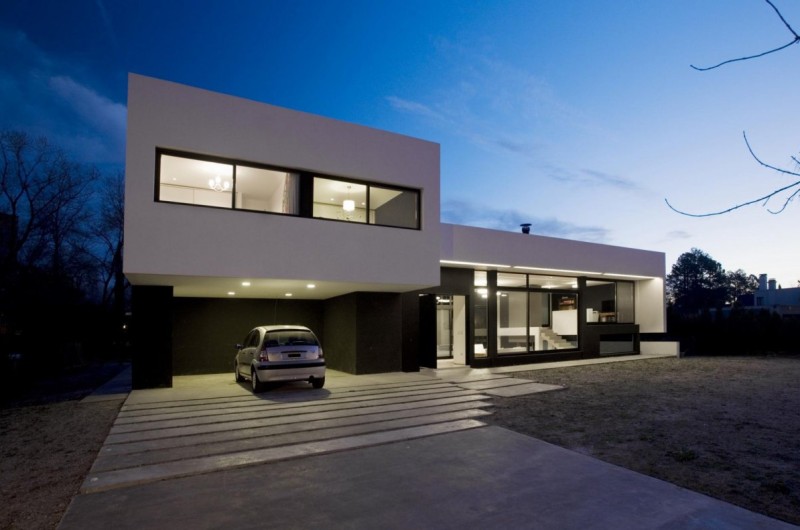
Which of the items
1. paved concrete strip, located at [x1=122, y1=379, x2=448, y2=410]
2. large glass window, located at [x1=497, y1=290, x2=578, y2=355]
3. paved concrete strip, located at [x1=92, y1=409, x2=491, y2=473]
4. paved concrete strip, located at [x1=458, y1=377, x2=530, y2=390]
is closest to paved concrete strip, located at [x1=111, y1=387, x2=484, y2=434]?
paved concrete strip, located at [x1=122, y1=379, x2=448, y2=410]

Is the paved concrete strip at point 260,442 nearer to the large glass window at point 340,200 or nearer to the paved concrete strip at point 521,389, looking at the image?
the paved concrete strip at point 521,389

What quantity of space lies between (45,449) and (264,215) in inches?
226

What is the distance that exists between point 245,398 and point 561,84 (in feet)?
28.3

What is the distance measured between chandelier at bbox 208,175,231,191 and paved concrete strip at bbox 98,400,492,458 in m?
5.19

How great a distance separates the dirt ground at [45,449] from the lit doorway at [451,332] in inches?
403

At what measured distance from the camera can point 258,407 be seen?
8969 millimetres

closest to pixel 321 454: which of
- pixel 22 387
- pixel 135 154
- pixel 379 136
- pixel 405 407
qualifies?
pixel 405 407

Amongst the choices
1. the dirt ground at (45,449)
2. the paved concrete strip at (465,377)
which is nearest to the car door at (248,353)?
the dirt ground at (45,449)

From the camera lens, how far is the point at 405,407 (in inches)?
349

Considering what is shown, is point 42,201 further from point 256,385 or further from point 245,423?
point 245,423

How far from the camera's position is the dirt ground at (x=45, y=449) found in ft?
14.0

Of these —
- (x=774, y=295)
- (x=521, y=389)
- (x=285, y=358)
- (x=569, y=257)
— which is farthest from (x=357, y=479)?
(x=774, y=295)

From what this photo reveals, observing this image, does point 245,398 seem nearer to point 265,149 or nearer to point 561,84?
point 265,149

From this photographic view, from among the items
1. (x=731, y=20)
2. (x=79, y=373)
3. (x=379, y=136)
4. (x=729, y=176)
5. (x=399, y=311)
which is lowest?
(x=79, y=373)
